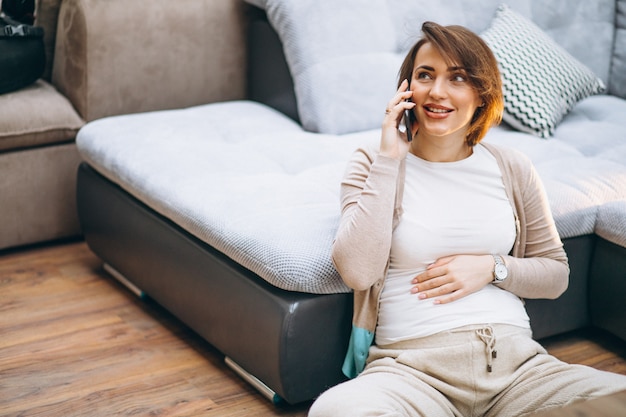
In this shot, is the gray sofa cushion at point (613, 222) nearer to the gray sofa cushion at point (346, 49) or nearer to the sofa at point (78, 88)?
the gray sofa cushion at point (346, 49)

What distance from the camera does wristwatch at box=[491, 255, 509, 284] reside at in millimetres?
1711

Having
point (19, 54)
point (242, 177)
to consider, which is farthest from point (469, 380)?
point (19, 54)

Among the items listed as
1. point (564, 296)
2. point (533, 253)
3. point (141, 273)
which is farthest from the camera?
point (141, 273)

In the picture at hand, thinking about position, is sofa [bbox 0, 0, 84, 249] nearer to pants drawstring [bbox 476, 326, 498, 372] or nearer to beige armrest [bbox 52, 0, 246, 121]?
beige armrest [bbox 52, 0, 246, 121]

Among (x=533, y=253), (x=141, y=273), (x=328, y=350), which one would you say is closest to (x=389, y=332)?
(x=328, y=350)

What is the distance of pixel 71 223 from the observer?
2.81 metres

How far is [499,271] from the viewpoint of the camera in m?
1.71

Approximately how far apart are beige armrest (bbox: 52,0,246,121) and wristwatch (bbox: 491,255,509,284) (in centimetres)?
155

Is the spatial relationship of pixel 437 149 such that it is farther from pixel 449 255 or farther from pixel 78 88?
pixel 78 88

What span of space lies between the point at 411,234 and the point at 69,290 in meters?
1.20

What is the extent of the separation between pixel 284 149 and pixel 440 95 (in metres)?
0.83

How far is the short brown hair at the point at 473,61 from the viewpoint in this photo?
1.65 meters

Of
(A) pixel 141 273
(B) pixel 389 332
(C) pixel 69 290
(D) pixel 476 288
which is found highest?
(D) pixel 476 288

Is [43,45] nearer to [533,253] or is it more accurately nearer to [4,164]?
[4,164]
